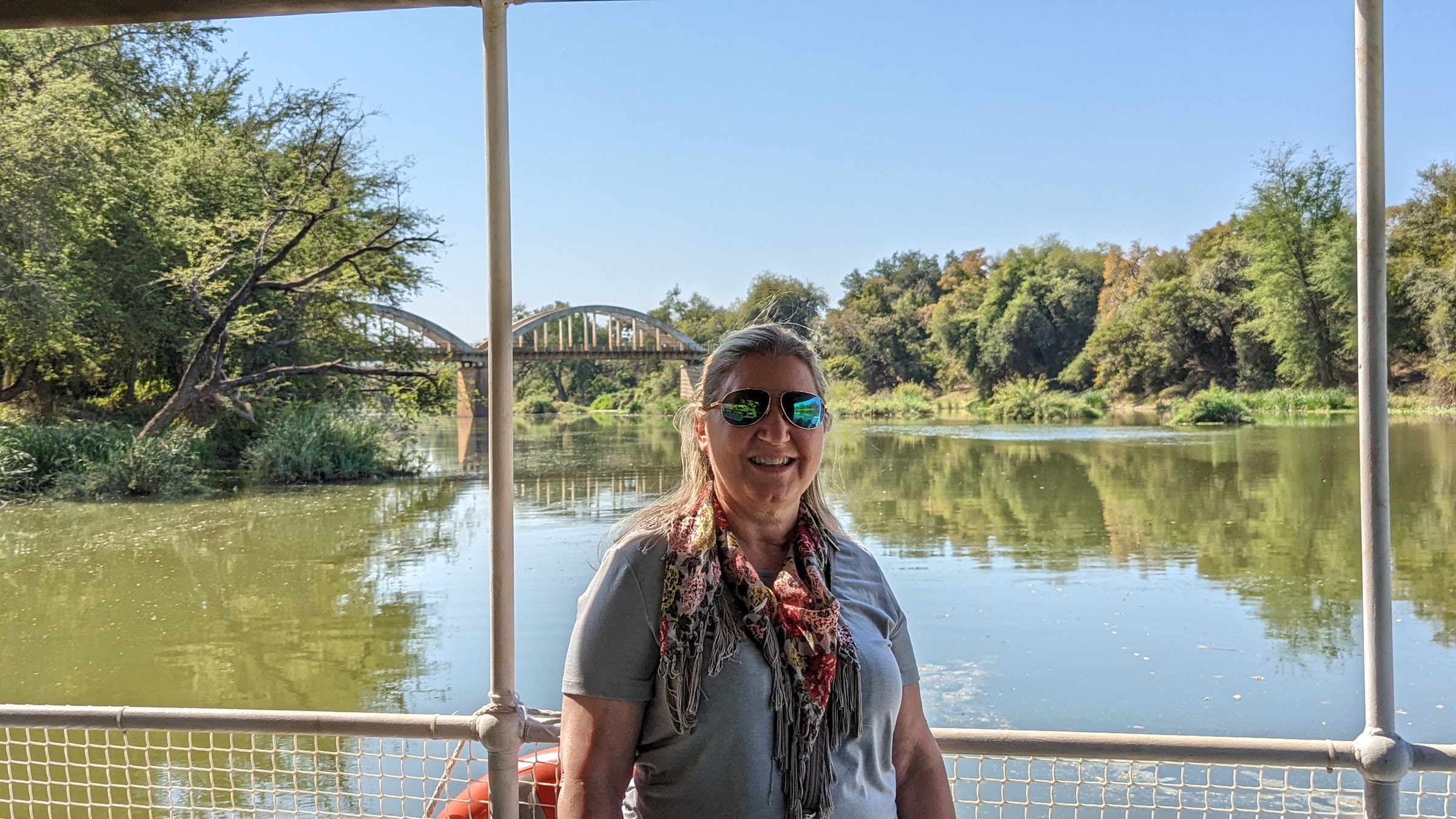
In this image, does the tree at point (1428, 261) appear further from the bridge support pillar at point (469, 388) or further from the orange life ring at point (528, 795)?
the orange life ring at point (528, 795)

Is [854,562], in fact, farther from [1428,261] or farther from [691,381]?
[1428,261]

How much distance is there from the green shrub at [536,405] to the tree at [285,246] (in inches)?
453

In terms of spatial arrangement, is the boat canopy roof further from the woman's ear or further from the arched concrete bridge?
the arched concrete bridge

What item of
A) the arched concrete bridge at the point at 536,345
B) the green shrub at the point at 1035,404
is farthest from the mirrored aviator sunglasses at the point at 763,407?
the green shrub at the point at 1035,404

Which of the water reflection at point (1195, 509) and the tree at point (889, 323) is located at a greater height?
the tree at point (889, 323)

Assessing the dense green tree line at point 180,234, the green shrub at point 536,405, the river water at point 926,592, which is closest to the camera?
the river water at point 926,592

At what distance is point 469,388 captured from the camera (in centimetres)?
2097

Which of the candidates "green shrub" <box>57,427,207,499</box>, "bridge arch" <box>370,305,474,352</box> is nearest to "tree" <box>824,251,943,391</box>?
"bridge arch" <box>370,305,474,352</box>

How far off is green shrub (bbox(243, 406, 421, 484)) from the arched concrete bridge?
2.16m

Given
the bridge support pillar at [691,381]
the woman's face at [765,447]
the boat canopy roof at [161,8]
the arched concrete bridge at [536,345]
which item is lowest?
the woman's face at [765,447]

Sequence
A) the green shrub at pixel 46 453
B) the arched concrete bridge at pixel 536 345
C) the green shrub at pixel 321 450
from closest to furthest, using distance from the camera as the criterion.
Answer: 1. the green shrub at pixel 46 453
2. the green shrub at pixel 321 450
3. the arched concrete bridge at pixel 536 345

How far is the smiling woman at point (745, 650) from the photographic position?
0.97 metres

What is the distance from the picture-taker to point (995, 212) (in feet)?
121

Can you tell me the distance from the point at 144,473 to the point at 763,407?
13217 millimetres
